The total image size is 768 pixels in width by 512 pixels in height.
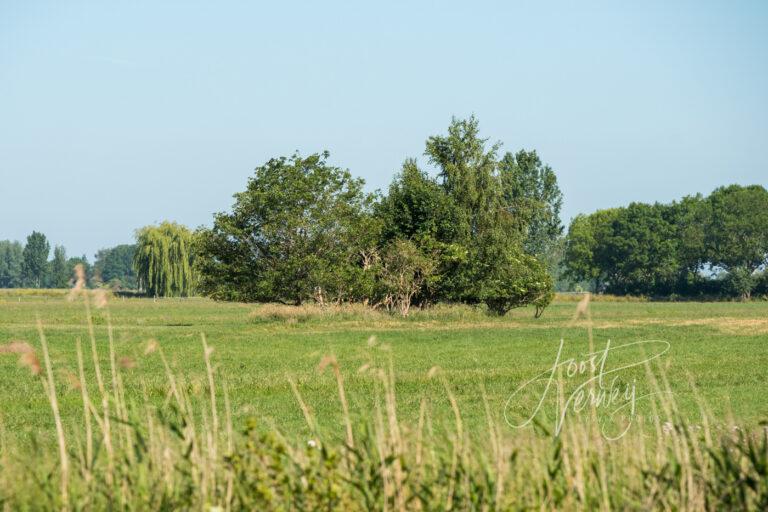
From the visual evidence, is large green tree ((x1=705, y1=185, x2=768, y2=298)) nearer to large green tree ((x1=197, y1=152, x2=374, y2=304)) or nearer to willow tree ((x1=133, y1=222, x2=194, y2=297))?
willow tree ((x1=133, y1=222, x2=194, y2=297))

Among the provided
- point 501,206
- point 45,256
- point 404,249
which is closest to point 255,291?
point 404,249

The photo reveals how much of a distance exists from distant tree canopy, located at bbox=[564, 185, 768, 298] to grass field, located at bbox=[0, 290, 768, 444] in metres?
78.5

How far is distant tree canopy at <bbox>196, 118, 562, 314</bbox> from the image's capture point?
45.8 metres

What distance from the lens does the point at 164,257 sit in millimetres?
94625

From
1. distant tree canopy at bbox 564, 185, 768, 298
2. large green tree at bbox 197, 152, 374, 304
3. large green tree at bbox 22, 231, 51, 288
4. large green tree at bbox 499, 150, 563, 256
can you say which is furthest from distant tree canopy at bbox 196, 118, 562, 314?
large green tree at bbox 22, 231, 51, 288

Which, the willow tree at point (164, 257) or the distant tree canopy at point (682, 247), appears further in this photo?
the distant tree canopy at point (682, 247)

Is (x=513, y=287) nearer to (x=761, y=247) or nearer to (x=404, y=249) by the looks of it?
(x=404, y=249)

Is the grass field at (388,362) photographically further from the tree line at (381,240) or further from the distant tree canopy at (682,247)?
the distant tree canopy at (682,247)

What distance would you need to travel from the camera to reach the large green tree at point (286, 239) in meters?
45.4

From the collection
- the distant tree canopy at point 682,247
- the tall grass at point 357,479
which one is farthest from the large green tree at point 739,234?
the tall grass at point 357,479

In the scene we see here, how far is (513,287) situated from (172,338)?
22229 millimetres

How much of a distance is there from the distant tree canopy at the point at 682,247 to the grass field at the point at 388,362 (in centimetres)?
7849

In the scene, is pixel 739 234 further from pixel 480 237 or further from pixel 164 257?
pixel 480 237

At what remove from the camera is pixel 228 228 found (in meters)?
45.8
